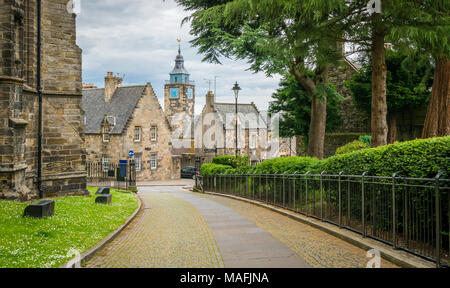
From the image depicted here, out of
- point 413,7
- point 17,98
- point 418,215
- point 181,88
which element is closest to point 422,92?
point 413,7

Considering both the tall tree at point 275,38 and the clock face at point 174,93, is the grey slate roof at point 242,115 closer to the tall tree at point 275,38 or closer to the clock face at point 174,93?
the clock face at point 174,93

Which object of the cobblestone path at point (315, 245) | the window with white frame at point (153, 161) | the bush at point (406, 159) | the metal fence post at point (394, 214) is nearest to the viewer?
the cobblestone path at point (315, 245)

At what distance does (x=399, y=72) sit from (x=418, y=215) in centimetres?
2214

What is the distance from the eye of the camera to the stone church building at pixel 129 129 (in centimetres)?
4847

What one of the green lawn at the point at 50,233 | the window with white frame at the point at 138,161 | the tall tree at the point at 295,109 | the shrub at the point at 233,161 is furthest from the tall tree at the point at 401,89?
the window with white frame at the point at 138,161

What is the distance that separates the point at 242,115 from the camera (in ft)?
212

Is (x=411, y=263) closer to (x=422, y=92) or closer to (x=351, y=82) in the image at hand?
(x=422, y=92)

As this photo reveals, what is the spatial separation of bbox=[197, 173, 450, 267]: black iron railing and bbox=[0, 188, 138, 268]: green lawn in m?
5.53

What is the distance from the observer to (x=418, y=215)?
25.1 ft

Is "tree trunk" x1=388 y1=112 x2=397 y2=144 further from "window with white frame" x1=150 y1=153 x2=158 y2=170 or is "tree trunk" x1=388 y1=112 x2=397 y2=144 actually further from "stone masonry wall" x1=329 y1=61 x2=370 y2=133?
"window with white frame" x1=150 y1=153 x2=158 y2=170

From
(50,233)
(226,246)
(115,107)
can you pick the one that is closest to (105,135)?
(115,107)

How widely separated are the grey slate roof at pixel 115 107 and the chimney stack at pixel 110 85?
1.49 feet

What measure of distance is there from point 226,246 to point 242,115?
186 ft

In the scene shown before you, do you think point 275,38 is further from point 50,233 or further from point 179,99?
point 179,99
